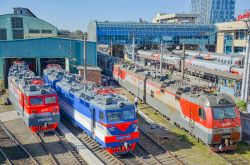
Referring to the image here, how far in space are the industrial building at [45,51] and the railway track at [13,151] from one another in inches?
846

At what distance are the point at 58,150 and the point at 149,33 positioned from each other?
67.3 m

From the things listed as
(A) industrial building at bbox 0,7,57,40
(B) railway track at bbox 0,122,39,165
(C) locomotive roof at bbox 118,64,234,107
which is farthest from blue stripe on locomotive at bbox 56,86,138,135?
(A) industrial building at bbox 0,7,57,40

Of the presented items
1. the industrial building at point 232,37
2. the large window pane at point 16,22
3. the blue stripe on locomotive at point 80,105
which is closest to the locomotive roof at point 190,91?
the blue stripe on locomotive at point 80,105

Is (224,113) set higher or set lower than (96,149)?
higher

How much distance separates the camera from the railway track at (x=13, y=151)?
19.1 meters

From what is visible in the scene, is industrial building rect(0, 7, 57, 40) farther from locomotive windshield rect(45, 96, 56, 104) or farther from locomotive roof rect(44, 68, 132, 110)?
locomotive windshield rect(45, 96, 56, 104)

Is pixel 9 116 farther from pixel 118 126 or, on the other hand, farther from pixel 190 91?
pixel 190 91

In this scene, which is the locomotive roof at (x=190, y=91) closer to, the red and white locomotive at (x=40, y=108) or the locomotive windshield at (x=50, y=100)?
the locomotive windshield at (x=50, y=100)

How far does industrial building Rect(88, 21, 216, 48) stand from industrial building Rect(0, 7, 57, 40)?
16186mm

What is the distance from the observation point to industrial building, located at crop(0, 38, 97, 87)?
44.1m

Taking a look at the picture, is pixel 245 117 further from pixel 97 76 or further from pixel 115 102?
pixel 97 76

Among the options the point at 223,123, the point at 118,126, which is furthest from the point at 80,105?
the point at 223,123

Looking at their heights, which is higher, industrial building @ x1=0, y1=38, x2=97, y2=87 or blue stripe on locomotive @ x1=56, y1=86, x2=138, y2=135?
industrial building @ x1=0, y1=38, x2=97, y2=87

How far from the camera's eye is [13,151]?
20.7 metres
